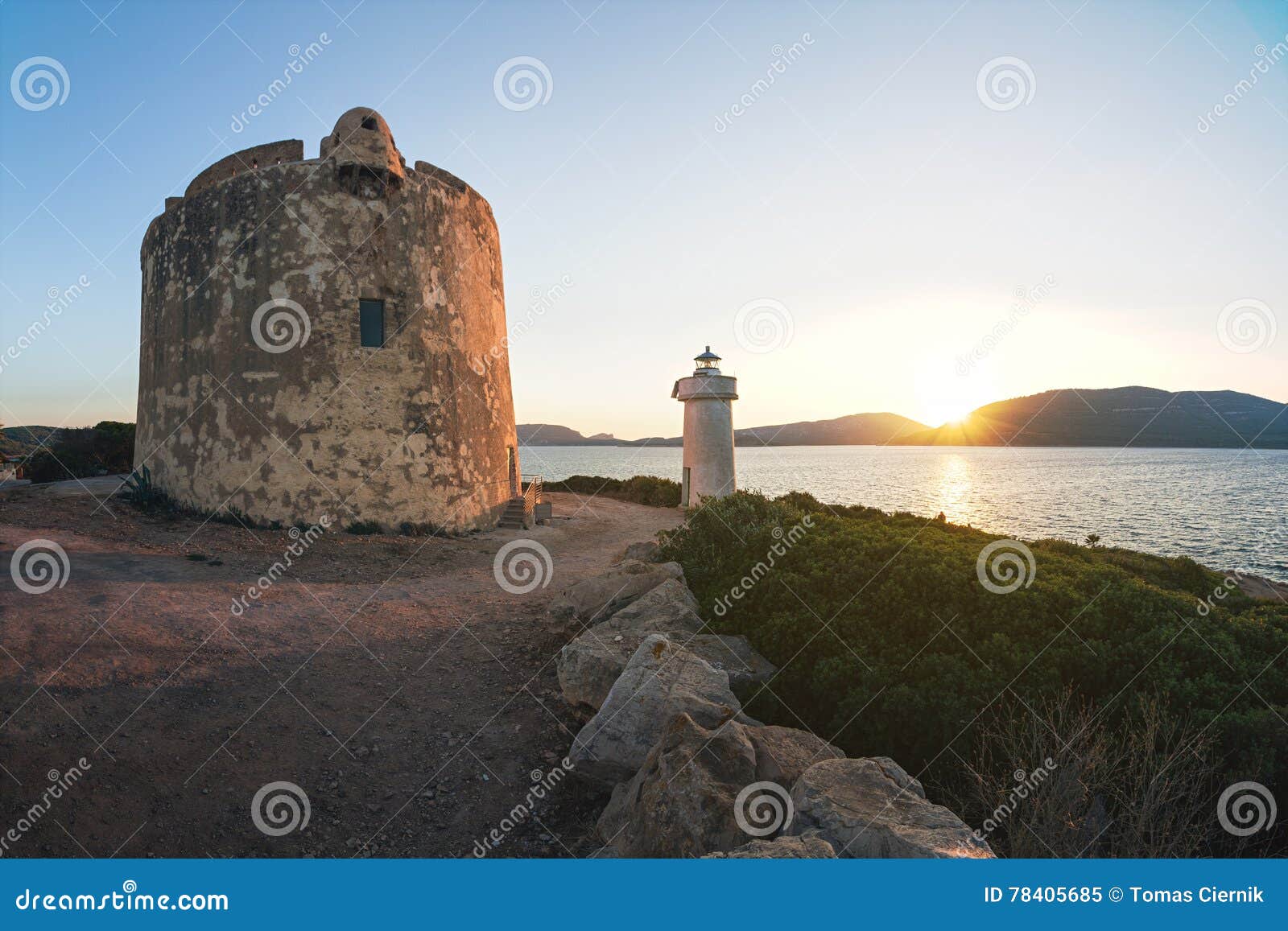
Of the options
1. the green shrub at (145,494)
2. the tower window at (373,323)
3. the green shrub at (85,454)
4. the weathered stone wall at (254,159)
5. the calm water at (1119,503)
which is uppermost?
the weathered stone wall at (254,159)

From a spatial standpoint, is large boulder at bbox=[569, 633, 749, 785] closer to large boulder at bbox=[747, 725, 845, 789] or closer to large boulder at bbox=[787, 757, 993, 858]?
large boulder at bbox=[747, 725, 845, 789]

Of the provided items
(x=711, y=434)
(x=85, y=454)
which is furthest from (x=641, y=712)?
(x=85, y=454)

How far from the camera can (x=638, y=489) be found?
29.5 meters

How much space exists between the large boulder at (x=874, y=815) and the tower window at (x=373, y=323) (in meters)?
13.5

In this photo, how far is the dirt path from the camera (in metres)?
4.79

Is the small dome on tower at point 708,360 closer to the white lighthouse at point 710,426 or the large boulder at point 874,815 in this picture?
the white lighthouse at point 710,426

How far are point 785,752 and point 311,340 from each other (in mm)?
13290

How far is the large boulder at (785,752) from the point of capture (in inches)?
178

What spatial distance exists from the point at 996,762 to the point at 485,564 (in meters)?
10.2

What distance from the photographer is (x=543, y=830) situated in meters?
5.11

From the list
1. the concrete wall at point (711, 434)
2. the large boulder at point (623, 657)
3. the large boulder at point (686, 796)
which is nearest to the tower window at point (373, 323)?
the large boulder at point (623, 657)

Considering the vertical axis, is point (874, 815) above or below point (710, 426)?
below

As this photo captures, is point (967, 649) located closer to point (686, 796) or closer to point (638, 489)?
point (686, 796)

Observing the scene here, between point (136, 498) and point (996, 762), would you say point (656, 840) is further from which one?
point (136, 498)
